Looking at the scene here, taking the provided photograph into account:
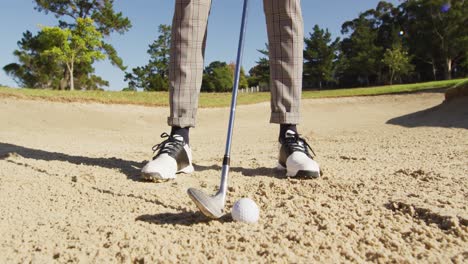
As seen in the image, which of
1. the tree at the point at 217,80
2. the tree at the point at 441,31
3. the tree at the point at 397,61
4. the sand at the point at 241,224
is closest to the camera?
the sand at the point at 241,224

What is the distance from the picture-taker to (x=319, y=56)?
41031 mm

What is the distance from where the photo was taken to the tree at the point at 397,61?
33.2 meters

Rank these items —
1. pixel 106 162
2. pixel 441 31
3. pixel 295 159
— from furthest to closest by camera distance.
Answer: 1. pixel 441 31
2. pixel 106 162
3. pixel 295 159

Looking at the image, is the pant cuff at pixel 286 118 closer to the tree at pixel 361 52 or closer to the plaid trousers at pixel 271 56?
the plaid trousers at pixel 271 56

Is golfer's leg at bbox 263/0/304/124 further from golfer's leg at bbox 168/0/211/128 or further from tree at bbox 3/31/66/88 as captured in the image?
tree at bbox 3/31/66/88

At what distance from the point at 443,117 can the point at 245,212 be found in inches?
215

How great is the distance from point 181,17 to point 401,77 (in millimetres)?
40845

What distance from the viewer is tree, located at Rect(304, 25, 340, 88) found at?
4041cm

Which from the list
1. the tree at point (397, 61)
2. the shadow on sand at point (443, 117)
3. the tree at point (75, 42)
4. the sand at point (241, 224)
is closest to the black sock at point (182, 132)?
the sand at point (241, 224)

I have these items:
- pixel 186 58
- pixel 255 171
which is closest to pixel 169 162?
pixel 255 171

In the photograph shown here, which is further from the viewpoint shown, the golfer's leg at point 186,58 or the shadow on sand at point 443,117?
the shadow on sand at point 443,117

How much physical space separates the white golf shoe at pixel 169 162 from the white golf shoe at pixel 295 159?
52 centimetres

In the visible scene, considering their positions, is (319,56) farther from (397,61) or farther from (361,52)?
(397,61)

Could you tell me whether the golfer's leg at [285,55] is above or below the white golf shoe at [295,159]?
above
